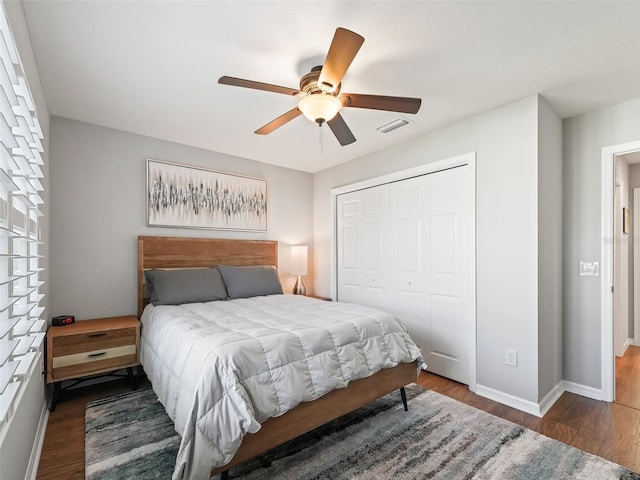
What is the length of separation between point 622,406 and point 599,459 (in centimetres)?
100

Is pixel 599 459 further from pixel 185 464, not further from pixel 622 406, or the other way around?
pixel 185 464

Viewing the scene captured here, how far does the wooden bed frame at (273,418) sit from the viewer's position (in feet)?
5.58

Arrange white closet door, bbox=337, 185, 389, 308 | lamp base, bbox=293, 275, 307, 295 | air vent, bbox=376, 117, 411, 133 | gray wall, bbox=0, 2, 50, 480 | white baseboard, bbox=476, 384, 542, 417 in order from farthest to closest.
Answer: lamp base, bbox=293, 275, 307, 295, white closet door, bbox=337, 185, 389, 308, air vent, bbox=376, 117, 411, 133, white baseboard, bbox=476, 384, 542, 417, gray wall, bbox=0, 2, 50, 480

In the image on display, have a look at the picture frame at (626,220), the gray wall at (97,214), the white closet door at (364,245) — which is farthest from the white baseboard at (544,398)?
the gray wall at (97,214)

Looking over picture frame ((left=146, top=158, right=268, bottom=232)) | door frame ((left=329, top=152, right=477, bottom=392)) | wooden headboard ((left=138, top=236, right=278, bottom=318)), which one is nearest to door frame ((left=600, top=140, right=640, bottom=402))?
door frame ((left=329, top=152, right=477, bottom=392))

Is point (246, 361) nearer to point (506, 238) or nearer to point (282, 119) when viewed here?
point (282, 119)

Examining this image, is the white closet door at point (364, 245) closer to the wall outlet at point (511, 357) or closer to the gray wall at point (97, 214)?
the wall outlet at point (511, 357)

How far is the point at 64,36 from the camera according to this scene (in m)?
1.83

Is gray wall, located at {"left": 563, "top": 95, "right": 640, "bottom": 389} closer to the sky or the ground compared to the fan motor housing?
closer to the ground

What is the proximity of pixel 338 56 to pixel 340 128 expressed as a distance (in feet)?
2.35

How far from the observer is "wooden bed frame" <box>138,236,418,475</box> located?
170 cm

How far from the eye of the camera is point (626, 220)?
3396 mm

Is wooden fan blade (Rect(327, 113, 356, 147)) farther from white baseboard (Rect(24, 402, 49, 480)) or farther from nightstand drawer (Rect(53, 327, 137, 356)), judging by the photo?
white baseboard (Rect(24, 402, 49, 480))

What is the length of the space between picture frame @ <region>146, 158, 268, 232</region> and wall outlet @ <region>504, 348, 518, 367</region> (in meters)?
2.98
